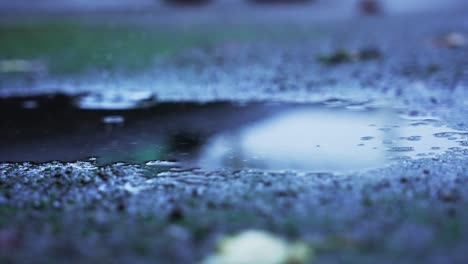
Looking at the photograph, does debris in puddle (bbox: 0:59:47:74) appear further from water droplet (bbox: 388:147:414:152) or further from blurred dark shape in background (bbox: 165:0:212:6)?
blurred dark shape in background (bbox: 165:0:212:6)

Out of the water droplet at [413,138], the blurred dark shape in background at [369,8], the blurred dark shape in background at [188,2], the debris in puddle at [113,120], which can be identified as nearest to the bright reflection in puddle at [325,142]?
the water droplet at [413,138]

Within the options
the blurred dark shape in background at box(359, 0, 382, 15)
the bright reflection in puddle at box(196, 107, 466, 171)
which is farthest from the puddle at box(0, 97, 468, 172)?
the blurred dark shape in background at box(359, 0, 382, 15)

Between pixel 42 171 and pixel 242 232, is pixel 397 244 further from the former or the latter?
pixel 42 171

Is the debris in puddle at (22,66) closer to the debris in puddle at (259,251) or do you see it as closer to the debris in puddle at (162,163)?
the debris in puddle at (162,163)

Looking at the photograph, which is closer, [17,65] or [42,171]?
[42,171]

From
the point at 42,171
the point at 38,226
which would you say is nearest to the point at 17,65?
the point at 42,171

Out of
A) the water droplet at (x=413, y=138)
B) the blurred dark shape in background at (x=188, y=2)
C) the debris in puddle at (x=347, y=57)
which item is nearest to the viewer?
the water droplet at (x=413, y=138)

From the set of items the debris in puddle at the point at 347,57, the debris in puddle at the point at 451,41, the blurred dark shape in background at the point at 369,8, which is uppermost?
the blurred dark shape in background at the point at 369,8

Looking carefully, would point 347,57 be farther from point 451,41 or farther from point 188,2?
point 188,2
